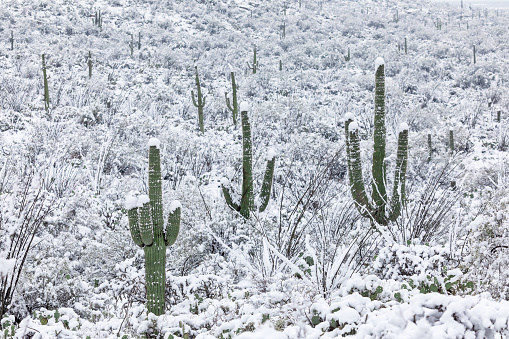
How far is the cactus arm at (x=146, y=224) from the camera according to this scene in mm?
4887

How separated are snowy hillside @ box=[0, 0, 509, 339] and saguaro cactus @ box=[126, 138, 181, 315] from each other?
0.03m

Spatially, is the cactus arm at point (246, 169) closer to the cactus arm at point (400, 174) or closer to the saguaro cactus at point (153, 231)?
the saguaro cactus at point (153, 231)

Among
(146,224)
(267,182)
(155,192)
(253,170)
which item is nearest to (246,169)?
(267,182)

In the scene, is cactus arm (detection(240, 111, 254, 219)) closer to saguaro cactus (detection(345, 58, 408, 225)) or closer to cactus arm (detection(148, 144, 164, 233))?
saguaro cactus (detection(345, 58, 408, 225))

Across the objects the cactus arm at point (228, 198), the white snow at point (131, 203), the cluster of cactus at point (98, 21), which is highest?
the cluster of cactus at point (98, 21)

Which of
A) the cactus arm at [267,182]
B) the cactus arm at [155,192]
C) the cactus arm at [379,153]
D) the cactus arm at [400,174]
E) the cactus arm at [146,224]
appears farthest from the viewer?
the cactus arm at [267,182]

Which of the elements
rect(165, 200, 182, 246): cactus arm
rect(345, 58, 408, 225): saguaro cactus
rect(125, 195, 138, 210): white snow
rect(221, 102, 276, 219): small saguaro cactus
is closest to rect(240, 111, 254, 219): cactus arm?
rect(221, 102, 276, 219): small saguaro cactus

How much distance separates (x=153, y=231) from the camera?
5.04 meters

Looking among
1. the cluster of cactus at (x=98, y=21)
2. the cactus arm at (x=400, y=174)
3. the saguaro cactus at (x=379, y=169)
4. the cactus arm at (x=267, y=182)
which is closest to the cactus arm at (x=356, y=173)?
the saguaro cactus at (x=379, y=169)

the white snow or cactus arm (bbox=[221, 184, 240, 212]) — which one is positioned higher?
the white snow

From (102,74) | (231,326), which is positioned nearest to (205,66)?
(102,74)

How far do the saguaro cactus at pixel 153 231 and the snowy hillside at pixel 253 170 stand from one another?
0.03 m

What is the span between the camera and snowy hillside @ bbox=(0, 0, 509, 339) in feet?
11.9

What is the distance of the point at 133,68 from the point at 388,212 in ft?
70.5
